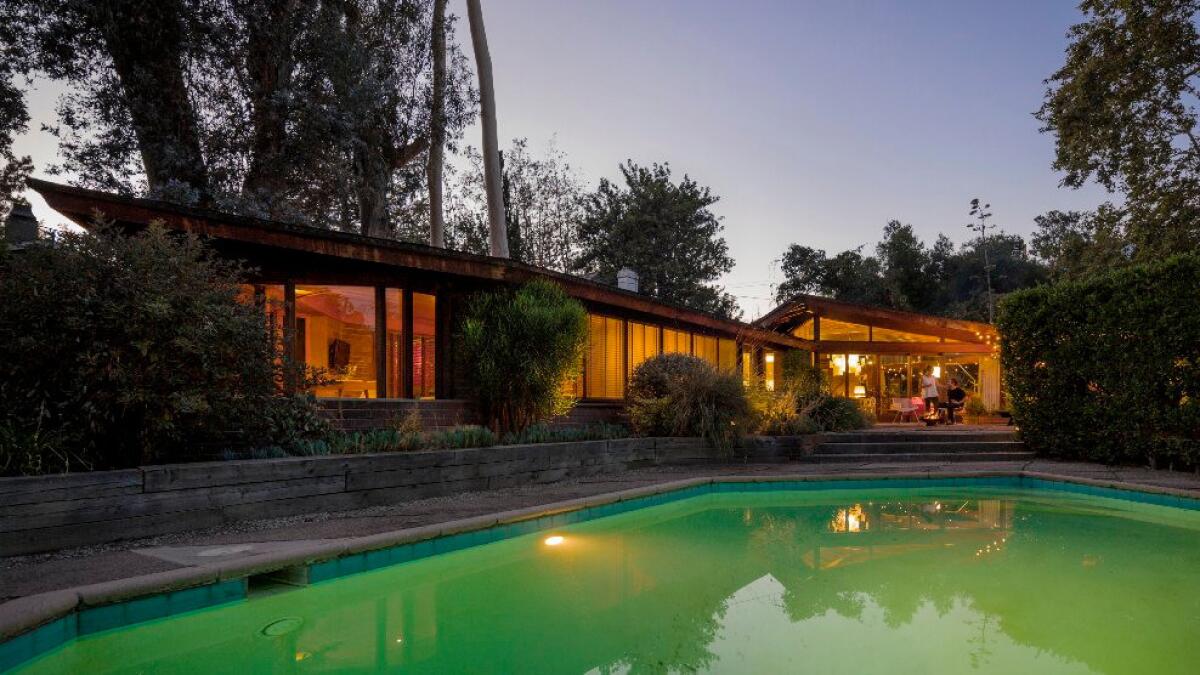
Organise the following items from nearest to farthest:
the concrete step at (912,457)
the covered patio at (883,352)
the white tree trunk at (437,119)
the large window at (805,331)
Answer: the concrete step at (912,457) → the white tree trunk at (437,119) → the covered patio at (883,352) → the large window at (805,331)

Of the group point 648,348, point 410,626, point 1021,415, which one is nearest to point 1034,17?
point 1021,415

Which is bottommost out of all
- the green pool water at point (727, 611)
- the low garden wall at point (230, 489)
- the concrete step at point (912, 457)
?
the green pool water at point (727, 611)

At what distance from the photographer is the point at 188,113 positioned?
611 inches

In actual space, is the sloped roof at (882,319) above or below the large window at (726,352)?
above

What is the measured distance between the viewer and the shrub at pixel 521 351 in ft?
35.4

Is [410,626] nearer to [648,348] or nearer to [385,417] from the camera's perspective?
[385,417]

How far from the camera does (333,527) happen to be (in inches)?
242

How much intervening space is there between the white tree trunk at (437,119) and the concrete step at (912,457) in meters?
10.3

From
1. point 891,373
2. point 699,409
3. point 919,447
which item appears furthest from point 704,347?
point 891,373

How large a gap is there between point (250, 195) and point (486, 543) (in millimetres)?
11899

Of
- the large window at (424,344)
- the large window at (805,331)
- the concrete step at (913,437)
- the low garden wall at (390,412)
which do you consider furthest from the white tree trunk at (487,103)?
the large window at (805,331)

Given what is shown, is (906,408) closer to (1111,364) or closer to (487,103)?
(1111,364)

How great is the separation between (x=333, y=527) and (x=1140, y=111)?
1843 centimetres

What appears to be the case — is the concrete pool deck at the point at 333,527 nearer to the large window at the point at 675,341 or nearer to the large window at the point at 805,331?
the large window at the point at 675,341
